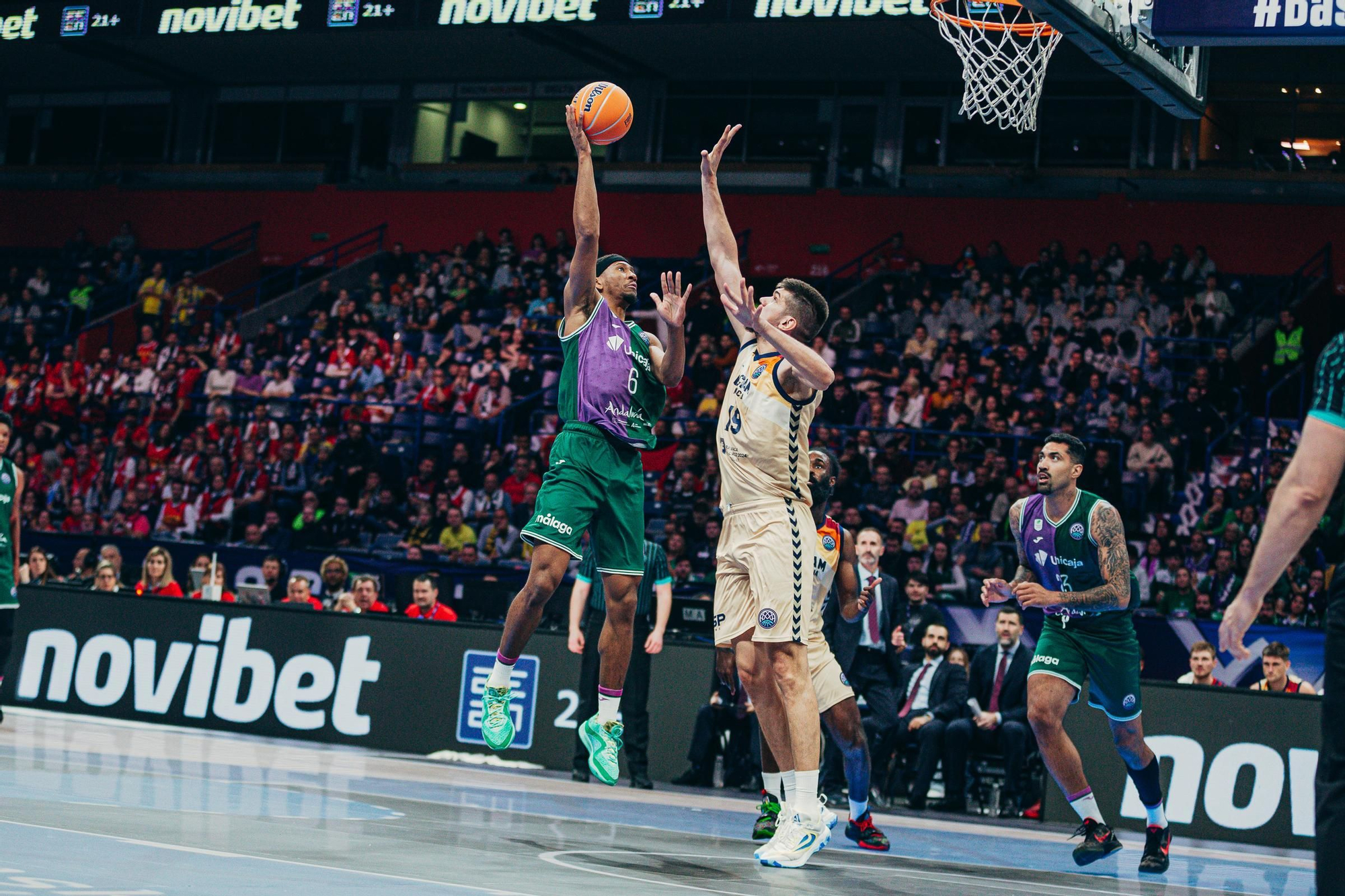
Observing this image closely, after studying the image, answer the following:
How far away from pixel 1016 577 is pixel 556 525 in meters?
3.09

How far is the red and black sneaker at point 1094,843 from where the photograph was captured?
27.6 feet

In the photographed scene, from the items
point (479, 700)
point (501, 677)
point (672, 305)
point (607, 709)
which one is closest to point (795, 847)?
point (607, 709)

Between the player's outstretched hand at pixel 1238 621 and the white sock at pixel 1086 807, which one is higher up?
the player's outstretched hand at pixel 1238 621

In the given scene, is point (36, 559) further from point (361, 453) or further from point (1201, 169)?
point (1201, 169)

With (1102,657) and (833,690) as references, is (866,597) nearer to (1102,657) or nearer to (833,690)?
(833,690)

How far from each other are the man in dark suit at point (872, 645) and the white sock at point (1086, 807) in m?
2.56

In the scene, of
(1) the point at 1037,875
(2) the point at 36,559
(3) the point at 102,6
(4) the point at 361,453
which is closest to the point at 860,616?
(1) the point at 1037,875

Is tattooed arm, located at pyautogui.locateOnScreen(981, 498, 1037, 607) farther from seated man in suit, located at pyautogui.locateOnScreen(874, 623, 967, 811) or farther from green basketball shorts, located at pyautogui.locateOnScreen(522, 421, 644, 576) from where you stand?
seated man in suit, located at pyautogui.locateOnScreen(874, 623, 967, 811)

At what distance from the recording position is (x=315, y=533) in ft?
63.5

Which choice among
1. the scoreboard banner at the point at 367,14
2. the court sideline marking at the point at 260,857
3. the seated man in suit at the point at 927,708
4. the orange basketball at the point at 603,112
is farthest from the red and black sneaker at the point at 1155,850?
the scoreboard banner at the point at 367,14

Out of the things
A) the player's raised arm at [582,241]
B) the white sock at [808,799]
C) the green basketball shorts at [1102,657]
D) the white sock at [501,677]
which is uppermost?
the player's raised arm at [582,241]

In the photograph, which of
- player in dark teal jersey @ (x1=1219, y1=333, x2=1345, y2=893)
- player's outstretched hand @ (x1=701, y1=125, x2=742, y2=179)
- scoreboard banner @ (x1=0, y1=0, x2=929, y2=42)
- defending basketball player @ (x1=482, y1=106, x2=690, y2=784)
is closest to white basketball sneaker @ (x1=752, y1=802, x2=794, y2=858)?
defending basketball player @ (x1=482, y1=106, x2=690, y2=784)

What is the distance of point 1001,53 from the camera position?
1021cm

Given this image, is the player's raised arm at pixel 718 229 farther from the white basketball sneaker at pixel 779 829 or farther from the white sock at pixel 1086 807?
the white sock at pixel 1086 807
